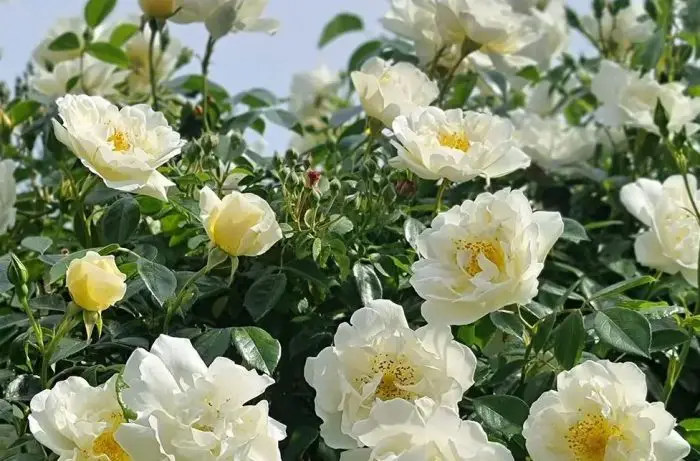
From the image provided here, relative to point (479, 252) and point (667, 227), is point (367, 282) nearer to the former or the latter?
point (479, 252)

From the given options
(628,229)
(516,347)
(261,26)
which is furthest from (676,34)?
(516,347)

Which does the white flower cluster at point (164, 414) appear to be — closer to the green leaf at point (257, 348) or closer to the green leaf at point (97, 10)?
the green leaf at point (257, 348)

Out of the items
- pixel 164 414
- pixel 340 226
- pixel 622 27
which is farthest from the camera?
pixel 622 27

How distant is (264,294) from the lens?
0.96m

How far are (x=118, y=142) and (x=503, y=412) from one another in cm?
43

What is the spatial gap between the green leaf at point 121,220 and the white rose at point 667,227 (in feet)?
1.80

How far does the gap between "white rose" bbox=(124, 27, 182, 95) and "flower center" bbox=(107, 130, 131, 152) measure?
0.55 m

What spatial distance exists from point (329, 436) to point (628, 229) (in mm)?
749

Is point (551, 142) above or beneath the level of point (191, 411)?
beneath

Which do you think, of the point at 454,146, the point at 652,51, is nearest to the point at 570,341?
the point at 454,146

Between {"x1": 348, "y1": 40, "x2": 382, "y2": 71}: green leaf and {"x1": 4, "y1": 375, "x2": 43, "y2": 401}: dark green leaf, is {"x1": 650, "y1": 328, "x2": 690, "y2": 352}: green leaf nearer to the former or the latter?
{"x1": 4, "y1": 375, "x2": 43, "y2": 401}: dark green leaf

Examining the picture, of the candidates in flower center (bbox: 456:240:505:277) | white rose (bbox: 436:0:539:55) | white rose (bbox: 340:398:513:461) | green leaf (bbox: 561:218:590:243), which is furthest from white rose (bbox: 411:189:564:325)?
white rose (bbox: 436:0:539:55)

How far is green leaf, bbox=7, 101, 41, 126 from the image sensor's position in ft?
4.67

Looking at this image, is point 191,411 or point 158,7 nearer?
point 191,411
